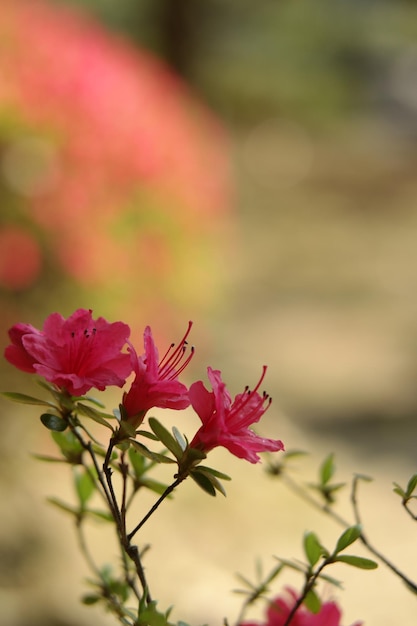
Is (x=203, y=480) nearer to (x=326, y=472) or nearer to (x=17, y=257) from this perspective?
(x=326, y=472)

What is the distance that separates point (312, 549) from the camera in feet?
2.38

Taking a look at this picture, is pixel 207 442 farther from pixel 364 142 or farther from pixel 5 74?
pixel 364 142

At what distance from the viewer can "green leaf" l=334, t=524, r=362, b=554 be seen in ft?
2.24

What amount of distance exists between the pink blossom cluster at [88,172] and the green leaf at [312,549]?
186 centimetres

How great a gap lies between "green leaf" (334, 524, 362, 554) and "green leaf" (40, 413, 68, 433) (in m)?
0.21

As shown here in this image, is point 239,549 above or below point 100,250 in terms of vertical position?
below

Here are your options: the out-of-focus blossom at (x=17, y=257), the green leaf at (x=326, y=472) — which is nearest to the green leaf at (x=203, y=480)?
the green leaf at (x=326, y=472)

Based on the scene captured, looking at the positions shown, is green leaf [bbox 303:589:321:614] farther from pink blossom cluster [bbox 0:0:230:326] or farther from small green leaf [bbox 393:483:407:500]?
pink blossom cluster [bbox 0:0:230:326]

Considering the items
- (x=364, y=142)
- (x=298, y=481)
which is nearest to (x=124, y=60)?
(x=298, y=481)

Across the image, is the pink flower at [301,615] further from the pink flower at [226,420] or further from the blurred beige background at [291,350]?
the blurred beige background at [291,350]

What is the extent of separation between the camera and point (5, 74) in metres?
2.62

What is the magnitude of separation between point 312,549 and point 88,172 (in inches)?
79.4

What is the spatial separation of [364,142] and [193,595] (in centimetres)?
750

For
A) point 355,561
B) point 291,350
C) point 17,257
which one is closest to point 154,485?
point 355,561
